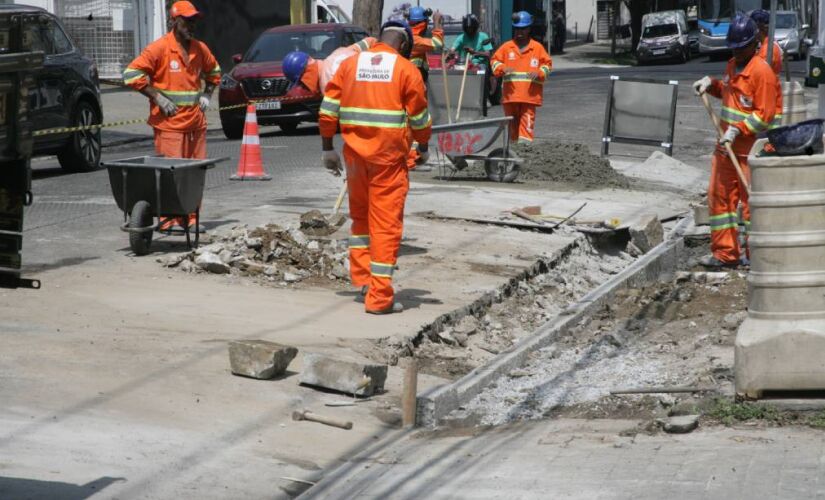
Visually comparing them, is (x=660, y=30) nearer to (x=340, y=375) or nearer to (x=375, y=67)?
(x=375, y=67)

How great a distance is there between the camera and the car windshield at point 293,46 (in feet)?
73.6

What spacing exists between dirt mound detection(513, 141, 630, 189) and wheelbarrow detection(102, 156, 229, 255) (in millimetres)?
5948

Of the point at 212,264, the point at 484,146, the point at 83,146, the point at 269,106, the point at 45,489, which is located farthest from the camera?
the point at 269,106

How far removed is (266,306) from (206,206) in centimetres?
421

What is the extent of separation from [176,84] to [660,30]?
40.0 metres

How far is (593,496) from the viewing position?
5570 mm

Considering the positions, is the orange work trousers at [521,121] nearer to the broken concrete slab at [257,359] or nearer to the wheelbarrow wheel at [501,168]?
the wheelbarrow wheel at [501,168]

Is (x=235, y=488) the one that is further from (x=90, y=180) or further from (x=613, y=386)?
(x=90, y=180)

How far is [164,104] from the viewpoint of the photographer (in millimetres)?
11344

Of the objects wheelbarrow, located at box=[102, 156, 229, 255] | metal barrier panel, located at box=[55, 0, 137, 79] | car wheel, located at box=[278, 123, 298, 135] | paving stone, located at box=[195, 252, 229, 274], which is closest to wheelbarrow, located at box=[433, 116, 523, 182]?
wheelbarrow, located at box=[102, 156, 229, 255]

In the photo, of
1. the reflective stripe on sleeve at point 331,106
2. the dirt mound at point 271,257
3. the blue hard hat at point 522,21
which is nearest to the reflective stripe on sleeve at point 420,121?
the reflective stripe on sleeve at point 331,106

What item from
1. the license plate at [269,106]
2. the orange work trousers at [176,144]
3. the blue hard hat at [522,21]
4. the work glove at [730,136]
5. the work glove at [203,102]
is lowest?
the license plate at [269,106]

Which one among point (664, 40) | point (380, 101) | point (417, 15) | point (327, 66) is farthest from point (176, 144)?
point (664, 40)

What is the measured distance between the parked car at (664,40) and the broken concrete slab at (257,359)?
140ft
